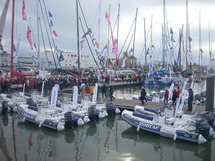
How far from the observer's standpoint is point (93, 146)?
11070 millimetres

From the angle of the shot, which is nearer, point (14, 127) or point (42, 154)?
point (42, 154)

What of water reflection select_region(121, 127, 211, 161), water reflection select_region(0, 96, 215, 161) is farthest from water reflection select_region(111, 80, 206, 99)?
water reflection select_region(121, 127, 211, 161)

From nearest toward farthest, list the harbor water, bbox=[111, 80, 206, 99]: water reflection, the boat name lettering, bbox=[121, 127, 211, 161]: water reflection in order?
the harbor water, bbox=[121, 127, 211, 161]: water reflection, the boat name lettering, bbox=[111, 80, 206, 99]: water reflection

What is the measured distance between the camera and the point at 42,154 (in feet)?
32.4

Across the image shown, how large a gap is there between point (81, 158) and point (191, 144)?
5.69 m

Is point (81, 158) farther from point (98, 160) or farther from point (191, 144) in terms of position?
point (191, 144)

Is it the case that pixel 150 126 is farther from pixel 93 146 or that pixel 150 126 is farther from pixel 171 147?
pixel 93 146

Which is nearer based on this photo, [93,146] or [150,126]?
[93,146]

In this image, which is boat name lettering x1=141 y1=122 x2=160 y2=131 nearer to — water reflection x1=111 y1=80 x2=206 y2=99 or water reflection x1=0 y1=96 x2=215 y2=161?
water reflection x1=0 y1=96 x2=215 y2=161

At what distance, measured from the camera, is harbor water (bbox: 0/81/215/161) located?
9.73 metres

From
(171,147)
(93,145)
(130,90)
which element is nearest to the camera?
(171,147)

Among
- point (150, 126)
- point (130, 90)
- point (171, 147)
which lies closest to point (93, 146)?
point (150, 126)

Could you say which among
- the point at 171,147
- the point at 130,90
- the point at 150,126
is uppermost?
the point at 130,90

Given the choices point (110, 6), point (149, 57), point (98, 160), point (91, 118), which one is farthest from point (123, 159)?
point (149, 57)
